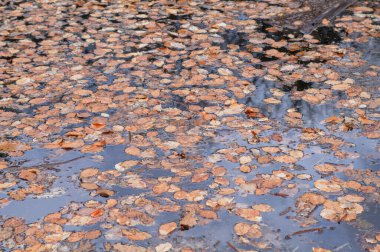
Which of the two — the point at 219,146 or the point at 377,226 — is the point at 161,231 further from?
the point at 377,226

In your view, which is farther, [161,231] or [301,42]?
[301,42]

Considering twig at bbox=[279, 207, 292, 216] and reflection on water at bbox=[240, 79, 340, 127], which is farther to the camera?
reflection on water at bbox=[240, 79, 340, 127]

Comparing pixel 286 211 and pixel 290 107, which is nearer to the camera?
pixel 286 211

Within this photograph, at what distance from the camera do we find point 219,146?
387cm

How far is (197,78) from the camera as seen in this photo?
194 inches

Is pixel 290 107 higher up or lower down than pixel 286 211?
higher up

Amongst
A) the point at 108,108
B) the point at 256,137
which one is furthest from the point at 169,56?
the point at 256,137

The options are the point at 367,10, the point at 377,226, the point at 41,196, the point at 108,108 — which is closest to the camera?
the point at 377,226

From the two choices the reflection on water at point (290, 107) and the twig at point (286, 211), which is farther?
the reflection on water at point (290, 107)

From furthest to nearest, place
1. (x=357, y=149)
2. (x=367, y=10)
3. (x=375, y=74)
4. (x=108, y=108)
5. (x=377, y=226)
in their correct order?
(x=367, y=10)
(x=375, y=74)
(x=108, y=108)
(x=357, y=149)
(x=377, y=226)

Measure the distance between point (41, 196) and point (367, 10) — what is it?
4.83 metres

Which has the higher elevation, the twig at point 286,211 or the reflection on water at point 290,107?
the reflection on water at point 290,107

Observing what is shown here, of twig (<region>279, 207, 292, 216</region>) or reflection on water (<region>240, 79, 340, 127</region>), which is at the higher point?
reflection on water (<region>240, 79, 340, 127</region>)

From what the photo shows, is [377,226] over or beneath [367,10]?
beneath
